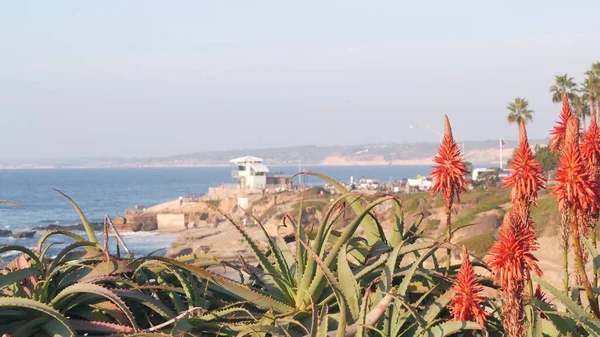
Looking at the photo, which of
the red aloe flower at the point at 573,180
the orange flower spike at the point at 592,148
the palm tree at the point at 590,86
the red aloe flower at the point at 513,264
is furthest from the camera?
the palm tree at the point at 590,86

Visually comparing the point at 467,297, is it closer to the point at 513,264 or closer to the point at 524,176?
the point at 513,264

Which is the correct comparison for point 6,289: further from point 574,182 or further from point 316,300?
point 574,182

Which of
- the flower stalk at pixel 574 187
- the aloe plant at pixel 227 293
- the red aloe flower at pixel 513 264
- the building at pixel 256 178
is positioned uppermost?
the flower stalk at pixel 574 187

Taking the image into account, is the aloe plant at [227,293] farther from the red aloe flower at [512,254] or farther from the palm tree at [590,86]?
the palm tree at [590,86]

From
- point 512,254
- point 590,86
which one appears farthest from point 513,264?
point 590,86

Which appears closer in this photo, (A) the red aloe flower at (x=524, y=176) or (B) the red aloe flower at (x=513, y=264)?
(B) the red aloe flower at (x=513, y=264)

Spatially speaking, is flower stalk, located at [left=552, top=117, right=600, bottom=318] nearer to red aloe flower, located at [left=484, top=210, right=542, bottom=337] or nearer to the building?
red aloe flower, located at [left=484, top=210, right=542, bottom=337]

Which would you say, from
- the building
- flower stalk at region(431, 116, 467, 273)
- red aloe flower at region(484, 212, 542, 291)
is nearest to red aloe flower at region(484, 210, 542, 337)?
red aloe flower at region(484, 212, 542, 291)

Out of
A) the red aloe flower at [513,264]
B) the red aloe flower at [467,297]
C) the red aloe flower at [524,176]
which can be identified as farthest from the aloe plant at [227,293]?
the red aloe flower at [513,264]

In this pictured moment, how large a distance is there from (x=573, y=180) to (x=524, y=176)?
21cm

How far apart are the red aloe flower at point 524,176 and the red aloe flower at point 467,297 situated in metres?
0.44

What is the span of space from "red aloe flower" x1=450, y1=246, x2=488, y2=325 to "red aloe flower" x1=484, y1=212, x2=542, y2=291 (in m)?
0.16

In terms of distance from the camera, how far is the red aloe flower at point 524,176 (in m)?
A: 3.74

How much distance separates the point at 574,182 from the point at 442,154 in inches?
25.7
